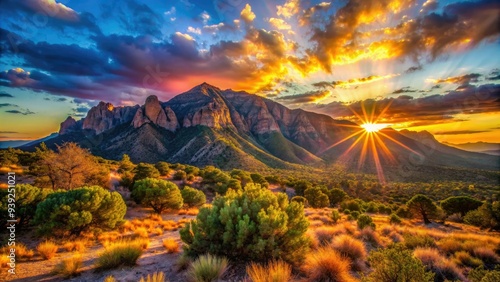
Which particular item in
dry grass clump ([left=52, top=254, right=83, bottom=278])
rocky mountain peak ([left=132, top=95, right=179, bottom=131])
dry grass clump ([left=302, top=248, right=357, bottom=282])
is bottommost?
dry grass clump ([left=52, top=254, right=83, bottom=278])

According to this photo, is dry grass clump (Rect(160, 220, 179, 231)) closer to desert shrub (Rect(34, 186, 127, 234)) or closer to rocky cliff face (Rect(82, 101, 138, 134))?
desert shrub (Rect(34, 186, 127, 234))

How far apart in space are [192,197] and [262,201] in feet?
63.7

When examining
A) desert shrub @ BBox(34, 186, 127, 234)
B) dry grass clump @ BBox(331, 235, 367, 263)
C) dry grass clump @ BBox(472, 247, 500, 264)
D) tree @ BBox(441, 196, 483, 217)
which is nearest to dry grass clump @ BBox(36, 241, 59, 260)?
desert shrub @ BBox(34, 186, 127, 234)

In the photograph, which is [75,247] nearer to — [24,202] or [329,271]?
[24,202]

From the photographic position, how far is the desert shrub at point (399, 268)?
13.1ft

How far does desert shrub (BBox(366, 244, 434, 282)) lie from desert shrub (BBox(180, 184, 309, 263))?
2.60 m

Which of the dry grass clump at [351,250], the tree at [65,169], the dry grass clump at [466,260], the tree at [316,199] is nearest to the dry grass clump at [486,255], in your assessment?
the dry grass clump at [466,260]

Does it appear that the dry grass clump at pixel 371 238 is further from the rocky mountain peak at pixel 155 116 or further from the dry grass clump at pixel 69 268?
the rocky mountain peak at pixel 155 116

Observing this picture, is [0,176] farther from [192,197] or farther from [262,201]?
[262,201]

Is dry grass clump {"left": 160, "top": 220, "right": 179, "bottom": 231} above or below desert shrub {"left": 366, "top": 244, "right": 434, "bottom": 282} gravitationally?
below

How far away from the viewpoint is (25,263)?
8.41 metres

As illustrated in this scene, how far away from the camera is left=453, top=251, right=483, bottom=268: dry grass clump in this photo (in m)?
7.80

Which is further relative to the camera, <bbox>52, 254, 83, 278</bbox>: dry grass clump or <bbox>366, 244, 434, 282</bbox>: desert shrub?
<bbox>52, 254, 83, 278</bbox>: dry grass clump

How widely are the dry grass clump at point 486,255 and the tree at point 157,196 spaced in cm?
2009
